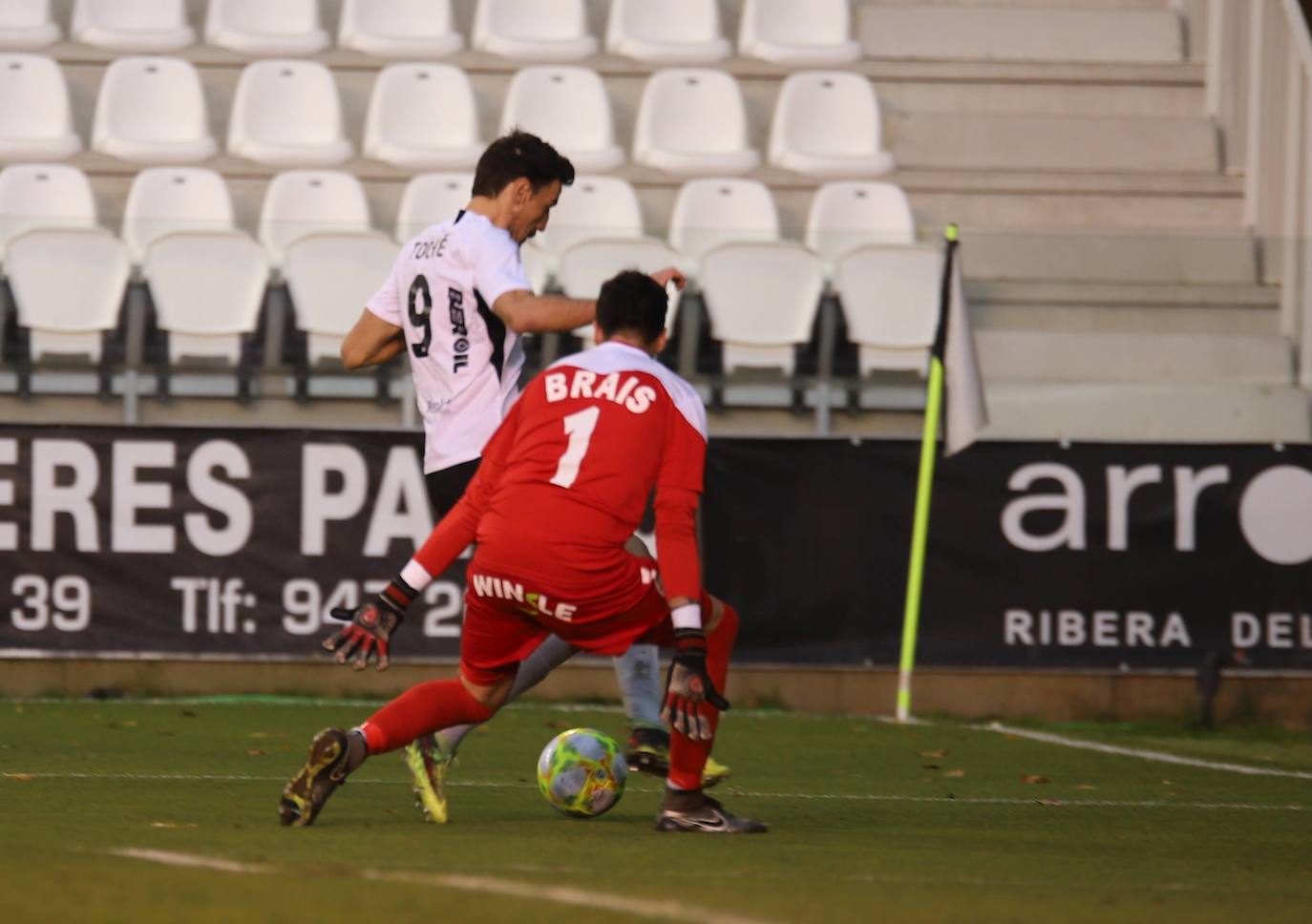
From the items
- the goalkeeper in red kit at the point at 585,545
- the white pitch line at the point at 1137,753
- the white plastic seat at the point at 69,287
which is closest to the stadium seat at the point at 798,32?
the white plastic seat at the point at 69,287

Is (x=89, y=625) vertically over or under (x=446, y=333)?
under

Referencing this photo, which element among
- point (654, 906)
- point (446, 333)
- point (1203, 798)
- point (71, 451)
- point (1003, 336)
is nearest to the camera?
point (654, 906)

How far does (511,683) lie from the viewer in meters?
5.82

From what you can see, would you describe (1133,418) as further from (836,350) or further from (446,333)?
(446,333)

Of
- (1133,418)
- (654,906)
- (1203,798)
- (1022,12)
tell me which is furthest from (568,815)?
(1022,12)

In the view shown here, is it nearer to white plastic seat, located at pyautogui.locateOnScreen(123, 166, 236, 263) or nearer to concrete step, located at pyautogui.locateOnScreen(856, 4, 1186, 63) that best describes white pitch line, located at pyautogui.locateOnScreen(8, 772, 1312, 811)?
white plastic seat, located at pyautogui.locateOnScreen(123, 166, 236, 263)

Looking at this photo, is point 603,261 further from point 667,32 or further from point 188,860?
point 188,860

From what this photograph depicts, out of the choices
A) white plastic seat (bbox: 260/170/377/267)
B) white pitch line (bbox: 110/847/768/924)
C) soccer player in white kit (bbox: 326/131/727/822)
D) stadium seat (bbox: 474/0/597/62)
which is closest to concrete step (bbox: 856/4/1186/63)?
stadium seat (bbox: 474/0/597/62)

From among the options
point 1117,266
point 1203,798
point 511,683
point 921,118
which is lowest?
point 1203,798

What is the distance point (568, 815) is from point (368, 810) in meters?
0.60

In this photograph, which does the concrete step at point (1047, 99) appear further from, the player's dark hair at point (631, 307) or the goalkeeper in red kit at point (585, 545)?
the goalkeeper in red kit at point (585, 545)

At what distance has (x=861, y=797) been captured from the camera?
7.15 metres

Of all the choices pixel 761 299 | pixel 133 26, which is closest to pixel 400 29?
pixel 133 26

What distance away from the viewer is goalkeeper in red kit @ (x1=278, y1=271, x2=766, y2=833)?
541cm
